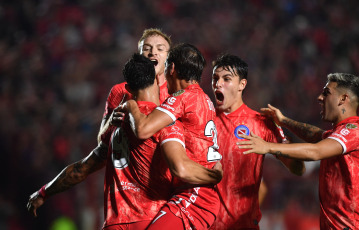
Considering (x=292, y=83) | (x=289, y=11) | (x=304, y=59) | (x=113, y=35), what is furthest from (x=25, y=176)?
(x=289, y=11)

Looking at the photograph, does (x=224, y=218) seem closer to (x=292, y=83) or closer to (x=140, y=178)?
(x=140, y=178)

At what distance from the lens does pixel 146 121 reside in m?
3.13

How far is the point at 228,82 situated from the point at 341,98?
1091 mm

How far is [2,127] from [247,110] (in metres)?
5.27

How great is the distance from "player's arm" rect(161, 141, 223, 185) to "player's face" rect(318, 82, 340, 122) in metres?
1.44

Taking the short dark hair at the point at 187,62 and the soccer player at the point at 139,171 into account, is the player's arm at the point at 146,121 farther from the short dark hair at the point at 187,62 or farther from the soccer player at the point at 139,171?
the short dark hair at the point at 187,62

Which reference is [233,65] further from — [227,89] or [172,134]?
[172,134]

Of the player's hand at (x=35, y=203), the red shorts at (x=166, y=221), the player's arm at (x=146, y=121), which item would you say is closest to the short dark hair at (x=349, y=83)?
the player's arm at (x=146, y=121)

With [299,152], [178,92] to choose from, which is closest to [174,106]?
[178,92]

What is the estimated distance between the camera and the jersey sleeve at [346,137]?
12.0 feet

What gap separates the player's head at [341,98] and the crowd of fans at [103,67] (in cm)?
410

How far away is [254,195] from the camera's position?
4.20 metres

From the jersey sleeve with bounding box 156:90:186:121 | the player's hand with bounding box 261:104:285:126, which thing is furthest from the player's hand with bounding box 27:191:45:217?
the player's hand with bounding box 261:104:285:126

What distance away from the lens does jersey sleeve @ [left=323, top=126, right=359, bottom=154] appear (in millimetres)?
3668
